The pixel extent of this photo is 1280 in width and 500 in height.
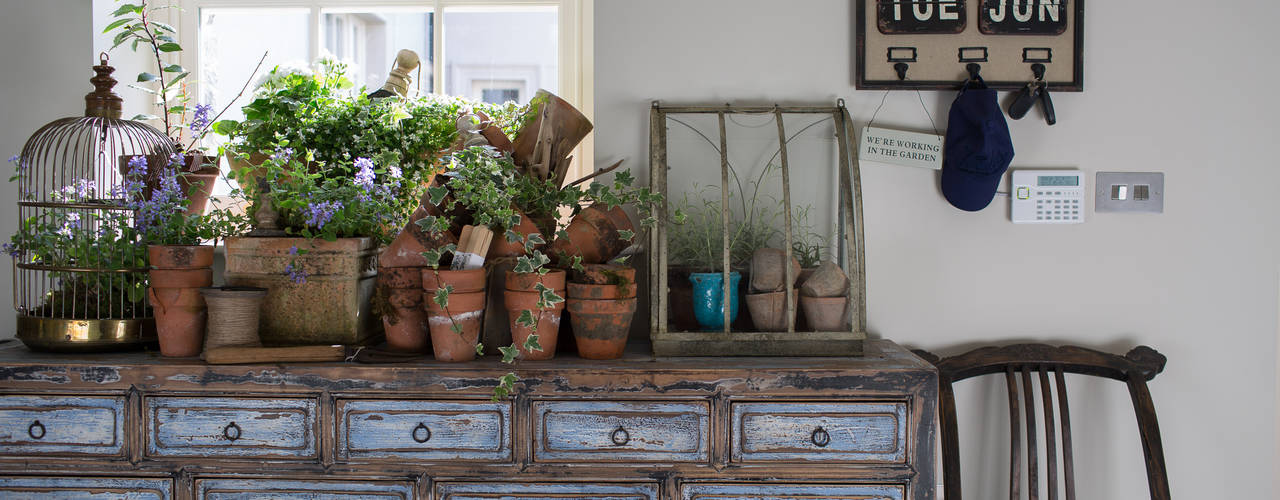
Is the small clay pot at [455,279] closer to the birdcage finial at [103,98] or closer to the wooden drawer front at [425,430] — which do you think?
the wooden drawer front at [425,430]

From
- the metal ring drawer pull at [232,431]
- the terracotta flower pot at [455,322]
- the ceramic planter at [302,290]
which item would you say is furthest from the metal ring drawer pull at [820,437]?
the metal ring drawer pull at [232,431]

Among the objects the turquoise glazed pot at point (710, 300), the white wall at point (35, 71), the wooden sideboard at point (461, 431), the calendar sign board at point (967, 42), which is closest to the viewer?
the wooden sideboard at point (461, 431)

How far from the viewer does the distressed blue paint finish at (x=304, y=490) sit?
1.57 meters

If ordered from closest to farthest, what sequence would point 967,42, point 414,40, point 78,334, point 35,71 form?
point 78,334
point 967,42
point 35,71
point 414,40

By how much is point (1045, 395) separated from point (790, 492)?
0.76 metres

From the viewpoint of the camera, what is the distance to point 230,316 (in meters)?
1.60

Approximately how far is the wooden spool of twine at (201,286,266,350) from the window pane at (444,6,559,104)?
99 cm

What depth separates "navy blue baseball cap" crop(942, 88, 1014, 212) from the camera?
1861mm

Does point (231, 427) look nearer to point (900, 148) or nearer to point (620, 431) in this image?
point (620, 431)

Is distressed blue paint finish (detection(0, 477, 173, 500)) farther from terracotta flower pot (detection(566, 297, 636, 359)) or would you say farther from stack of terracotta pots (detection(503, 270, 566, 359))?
terracotta flower pot (detection(566, 297, 636, 359))

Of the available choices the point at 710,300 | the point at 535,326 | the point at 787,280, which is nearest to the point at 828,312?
the point at 787,280

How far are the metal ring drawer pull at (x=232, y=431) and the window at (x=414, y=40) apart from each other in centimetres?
115

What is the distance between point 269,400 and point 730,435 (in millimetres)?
952

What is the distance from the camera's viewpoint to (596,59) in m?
1.99
